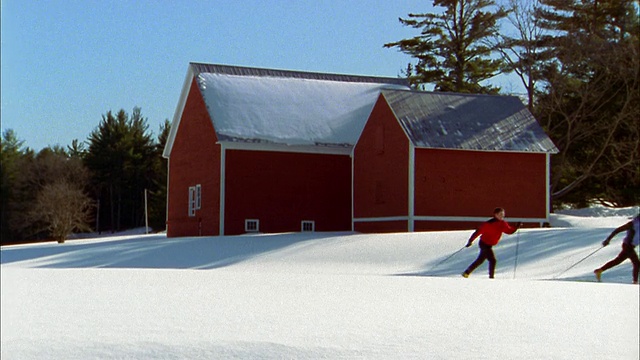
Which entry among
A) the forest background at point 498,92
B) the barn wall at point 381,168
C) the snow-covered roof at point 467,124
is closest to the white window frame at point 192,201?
the barn wall at point 381,168

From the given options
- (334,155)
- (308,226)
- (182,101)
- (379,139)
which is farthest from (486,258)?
(182,101)

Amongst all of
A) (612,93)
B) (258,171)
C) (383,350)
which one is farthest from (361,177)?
(383,350)

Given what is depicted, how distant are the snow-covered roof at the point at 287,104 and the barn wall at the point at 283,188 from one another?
1.68 feet

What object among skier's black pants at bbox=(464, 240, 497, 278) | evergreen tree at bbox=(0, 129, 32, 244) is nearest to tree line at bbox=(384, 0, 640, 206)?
skier's black pants at bbox=(464, 240, 497, 278)

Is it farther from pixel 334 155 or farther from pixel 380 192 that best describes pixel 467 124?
pixel 334 155

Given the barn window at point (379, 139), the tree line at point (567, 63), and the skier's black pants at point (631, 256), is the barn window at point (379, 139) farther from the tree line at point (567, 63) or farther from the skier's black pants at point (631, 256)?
the skier's black pants at point (631, 256)

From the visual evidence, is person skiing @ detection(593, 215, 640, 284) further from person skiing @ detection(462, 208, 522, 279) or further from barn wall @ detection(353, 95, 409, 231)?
barn wall @ detection(353, 95, 409, 231)

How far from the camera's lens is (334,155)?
2617 cm

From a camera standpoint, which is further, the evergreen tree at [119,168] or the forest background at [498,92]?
the evergreen tree at [119,168]

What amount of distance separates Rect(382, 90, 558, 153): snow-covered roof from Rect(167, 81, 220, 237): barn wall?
23.7 feet

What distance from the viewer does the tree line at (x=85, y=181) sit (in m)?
9.24

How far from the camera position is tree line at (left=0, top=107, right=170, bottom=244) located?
9242mm

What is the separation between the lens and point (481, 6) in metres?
7.52

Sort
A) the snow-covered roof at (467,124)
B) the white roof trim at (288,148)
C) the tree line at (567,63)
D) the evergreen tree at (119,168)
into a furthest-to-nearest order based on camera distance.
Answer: the white roof trim at (288,148) → the snow-covered roof at (467,124) → the evergreen tree at (119,168) → the tree line at (567,63)
